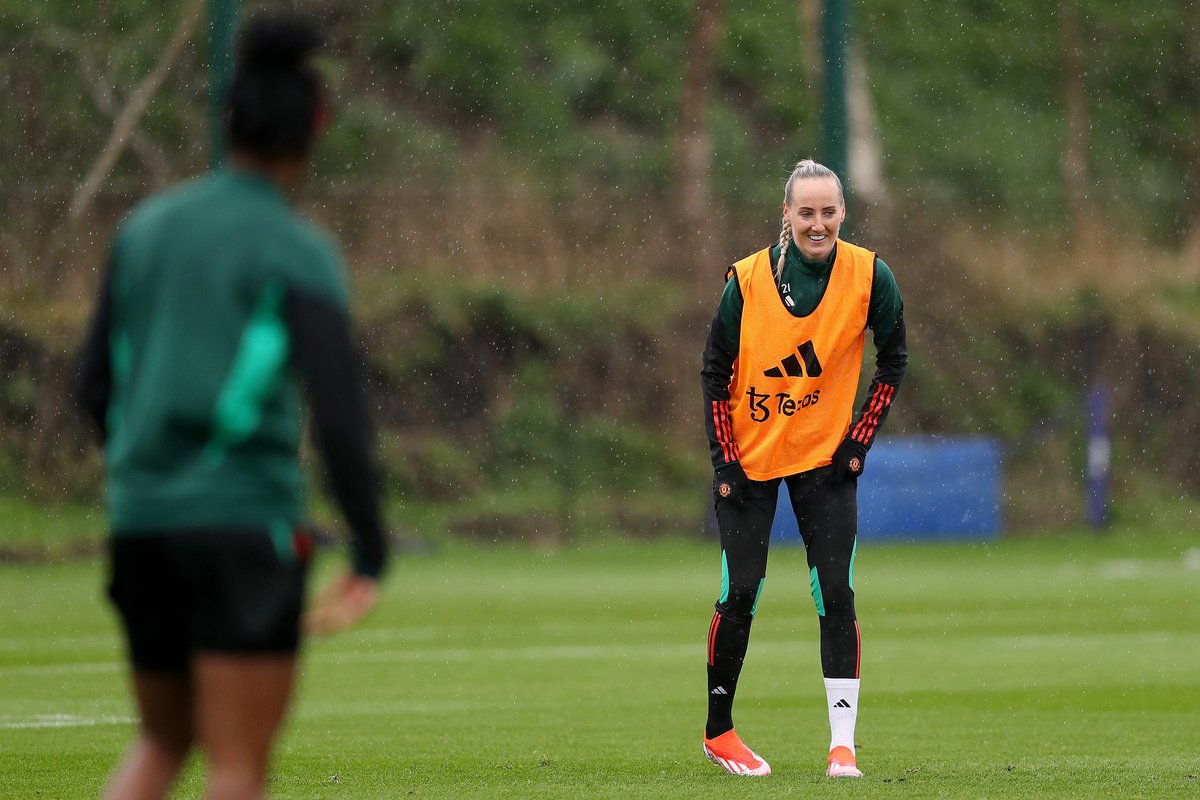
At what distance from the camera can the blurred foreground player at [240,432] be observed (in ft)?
13.8

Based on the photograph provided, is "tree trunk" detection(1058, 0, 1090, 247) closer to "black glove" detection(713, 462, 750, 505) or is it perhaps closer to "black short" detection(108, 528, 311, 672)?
"black glove" detection(713, 462, 750, 505)

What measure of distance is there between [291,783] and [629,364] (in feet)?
83.4

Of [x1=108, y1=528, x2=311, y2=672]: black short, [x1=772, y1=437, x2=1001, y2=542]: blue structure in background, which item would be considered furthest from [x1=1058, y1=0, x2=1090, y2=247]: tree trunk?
[x1=108, y1=528, x2=311, y2=672]: black short

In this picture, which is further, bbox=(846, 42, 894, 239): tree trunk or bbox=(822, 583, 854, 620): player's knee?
bbox=(846, 42, 894, 239): tree trunk

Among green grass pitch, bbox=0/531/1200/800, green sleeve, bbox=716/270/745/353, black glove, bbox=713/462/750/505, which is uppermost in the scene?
green sleeve, bbox=716/270/745/353

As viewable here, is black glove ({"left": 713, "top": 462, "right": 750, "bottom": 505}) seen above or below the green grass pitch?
above

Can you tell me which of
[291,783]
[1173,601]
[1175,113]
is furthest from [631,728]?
[1175,113]

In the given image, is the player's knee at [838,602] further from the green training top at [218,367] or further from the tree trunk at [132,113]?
the tree trunk at [132,113]

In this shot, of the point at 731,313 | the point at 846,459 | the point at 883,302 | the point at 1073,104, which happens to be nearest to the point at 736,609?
the point at 846,459

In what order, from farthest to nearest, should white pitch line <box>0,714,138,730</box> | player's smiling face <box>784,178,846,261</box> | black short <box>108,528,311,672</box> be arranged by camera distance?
1. white pitch line <box>0,714,138,730</box>
2. player's smiling face <box>784,178,846,261</box>
3. black short <box>108,528,311,672</box>

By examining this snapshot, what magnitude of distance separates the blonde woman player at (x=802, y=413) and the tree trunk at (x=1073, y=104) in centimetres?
3243

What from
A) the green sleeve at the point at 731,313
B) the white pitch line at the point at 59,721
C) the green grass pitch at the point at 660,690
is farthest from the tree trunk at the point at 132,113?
the green sleeve at the point at 731,313

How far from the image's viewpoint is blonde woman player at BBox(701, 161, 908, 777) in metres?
8.22

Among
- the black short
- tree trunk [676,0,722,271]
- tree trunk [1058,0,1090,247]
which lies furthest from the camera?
tree trunk [1058,0,1090,247]
